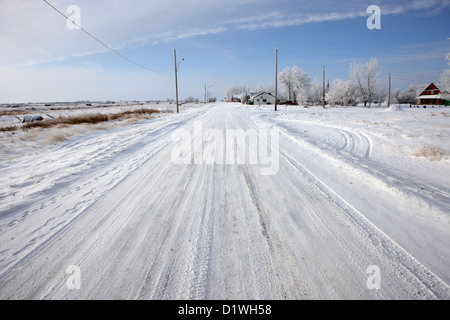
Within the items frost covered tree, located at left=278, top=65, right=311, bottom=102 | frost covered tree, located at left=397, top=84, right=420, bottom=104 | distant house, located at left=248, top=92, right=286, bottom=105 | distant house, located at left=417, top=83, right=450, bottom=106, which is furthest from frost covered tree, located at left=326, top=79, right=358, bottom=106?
frost covered tree, located at left=397, top=84, right=420, bottom=104

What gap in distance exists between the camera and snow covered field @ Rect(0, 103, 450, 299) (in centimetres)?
203

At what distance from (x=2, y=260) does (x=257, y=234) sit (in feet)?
10.5

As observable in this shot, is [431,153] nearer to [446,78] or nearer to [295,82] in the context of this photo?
[446,78]

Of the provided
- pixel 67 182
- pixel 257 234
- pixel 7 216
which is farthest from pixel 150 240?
pixel 67 182

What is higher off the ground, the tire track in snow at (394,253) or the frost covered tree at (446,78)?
the frost covered tree at (446,78)

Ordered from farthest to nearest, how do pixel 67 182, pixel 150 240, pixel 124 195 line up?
pixel 67 182, pixel 124 195, pixel 150 240

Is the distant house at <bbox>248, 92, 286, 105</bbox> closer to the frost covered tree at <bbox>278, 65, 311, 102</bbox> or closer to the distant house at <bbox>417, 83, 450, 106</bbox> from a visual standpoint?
the frost covered tree at <bbox>278, 65, 311, 102</bbox>

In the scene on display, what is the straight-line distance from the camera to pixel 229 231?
112 inches

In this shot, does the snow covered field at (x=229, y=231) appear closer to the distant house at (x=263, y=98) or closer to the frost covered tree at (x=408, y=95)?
the distant house at (x=263, y=98)

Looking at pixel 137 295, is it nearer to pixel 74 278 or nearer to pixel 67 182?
pixel 74 278

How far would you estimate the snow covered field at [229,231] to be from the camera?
203 cm

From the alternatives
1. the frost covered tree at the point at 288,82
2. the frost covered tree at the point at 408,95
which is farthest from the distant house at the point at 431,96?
the frost covered tree at the point at 288,82

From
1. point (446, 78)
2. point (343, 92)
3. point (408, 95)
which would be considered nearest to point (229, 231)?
point (446, 78)
